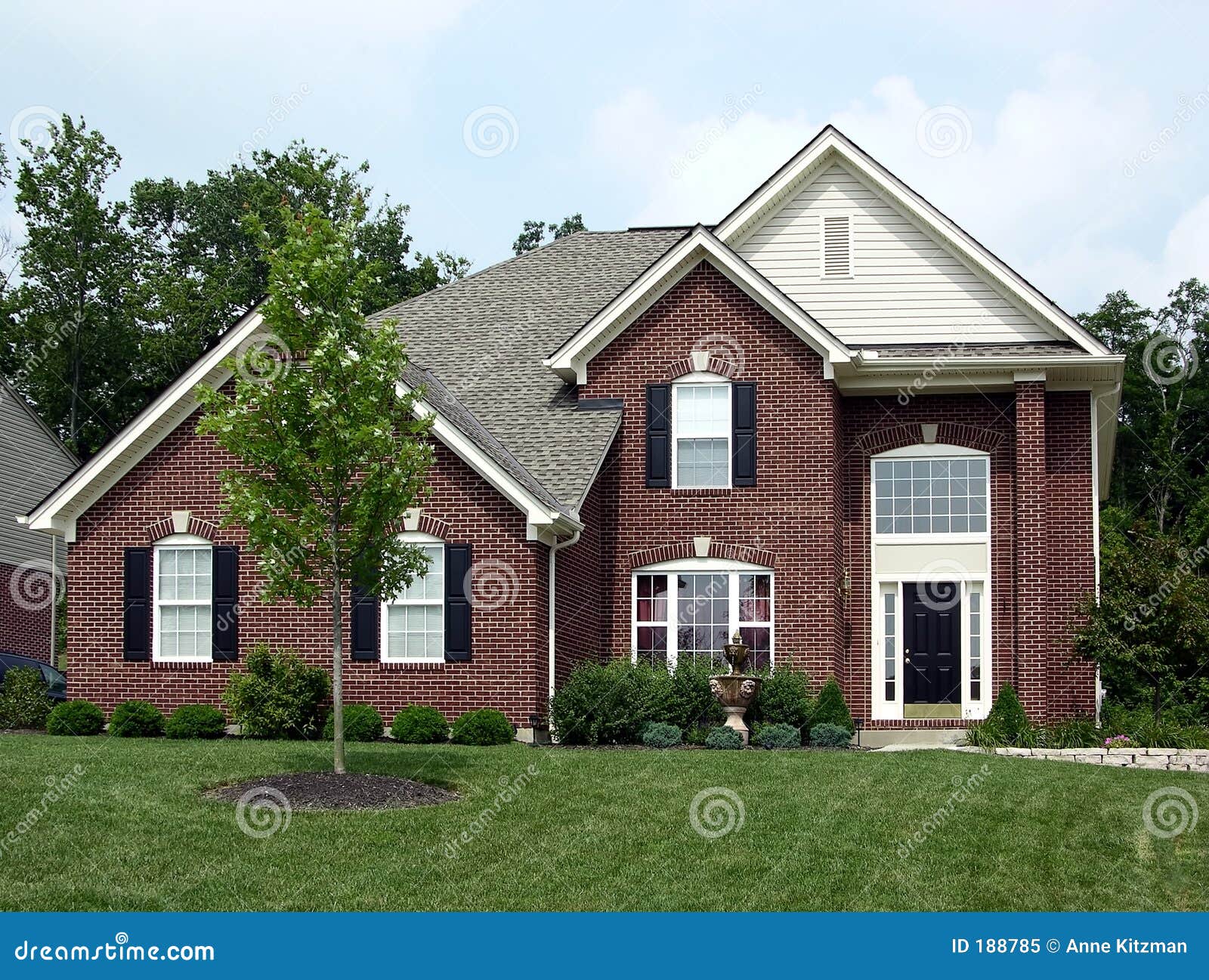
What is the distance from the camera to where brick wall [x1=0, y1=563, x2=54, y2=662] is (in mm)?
36338

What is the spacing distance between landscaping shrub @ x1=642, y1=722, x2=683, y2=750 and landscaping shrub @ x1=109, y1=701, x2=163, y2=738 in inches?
268

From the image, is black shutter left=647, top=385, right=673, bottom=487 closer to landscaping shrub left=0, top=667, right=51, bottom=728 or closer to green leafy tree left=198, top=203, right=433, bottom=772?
green leafy tree left=198, top=203, right=433, bottom=772

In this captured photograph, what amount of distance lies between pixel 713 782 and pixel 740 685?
5.37m

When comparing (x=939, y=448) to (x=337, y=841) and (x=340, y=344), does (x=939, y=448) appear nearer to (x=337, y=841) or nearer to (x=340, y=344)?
(x=340, y=344)

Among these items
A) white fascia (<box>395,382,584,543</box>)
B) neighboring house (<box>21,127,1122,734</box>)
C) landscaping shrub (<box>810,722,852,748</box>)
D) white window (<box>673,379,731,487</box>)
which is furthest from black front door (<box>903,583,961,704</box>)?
white fascia (<box>395,382,584,543</box>)

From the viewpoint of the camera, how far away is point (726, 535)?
23.1m

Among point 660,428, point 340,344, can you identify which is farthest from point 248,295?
point 340,344

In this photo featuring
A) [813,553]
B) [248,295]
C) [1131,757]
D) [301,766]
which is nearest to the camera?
[301,766]

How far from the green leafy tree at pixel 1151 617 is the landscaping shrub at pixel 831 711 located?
3347mm

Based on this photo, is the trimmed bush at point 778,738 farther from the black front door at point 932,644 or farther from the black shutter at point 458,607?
the black shutter at point 458,607

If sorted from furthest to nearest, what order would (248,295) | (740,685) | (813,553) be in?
(248,295)
(813,553)
(740,685)

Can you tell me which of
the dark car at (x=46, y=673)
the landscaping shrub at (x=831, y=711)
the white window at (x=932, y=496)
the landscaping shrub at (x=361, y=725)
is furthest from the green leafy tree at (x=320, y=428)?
the dark car at (x=46, y=673)

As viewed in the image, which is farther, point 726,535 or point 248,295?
point 248,295

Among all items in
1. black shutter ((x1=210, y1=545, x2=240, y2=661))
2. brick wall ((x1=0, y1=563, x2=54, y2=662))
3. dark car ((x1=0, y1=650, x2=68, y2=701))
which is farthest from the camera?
brick wall ((x1=0, y1=563, x2=54, y2=662))
